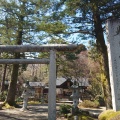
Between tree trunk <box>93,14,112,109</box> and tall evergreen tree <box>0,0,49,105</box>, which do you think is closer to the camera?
tree trunk <box>93,14,112,109</box>

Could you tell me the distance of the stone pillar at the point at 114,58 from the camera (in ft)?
23.3

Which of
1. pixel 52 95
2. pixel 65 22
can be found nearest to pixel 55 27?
pixel 65 22

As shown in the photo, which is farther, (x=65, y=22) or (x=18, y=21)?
(x=18, y=21)

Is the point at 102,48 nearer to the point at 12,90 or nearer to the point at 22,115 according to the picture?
the point at 22,115

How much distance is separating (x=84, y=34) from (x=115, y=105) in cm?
522

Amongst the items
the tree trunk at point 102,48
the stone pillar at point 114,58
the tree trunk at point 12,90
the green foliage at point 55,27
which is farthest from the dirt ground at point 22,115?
the green foliage at point 55,27

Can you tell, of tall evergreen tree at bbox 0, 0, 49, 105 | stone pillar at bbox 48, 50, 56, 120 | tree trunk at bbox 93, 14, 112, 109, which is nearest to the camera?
stone pillar at bbox 48, 50, 56, 120

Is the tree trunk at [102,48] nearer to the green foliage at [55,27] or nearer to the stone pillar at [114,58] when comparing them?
the green foliage at [55,27]

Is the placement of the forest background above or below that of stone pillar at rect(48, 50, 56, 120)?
above

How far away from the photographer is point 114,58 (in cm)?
741

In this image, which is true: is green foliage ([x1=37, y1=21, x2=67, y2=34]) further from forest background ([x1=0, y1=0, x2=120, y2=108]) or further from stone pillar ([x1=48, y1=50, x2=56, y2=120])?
stone pillar ([x1=48, y1=50, x2=56, y2=120])

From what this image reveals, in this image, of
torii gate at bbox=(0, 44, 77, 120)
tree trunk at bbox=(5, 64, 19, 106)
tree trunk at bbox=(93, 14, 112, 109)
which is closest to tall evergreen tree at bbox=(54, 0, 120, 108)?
tree trunk at bbox=(93, 14, 112, 109)

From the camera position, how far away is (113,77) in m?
7.22

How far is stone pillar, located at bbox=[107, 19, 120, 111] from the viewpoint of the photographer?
23.3 feet
